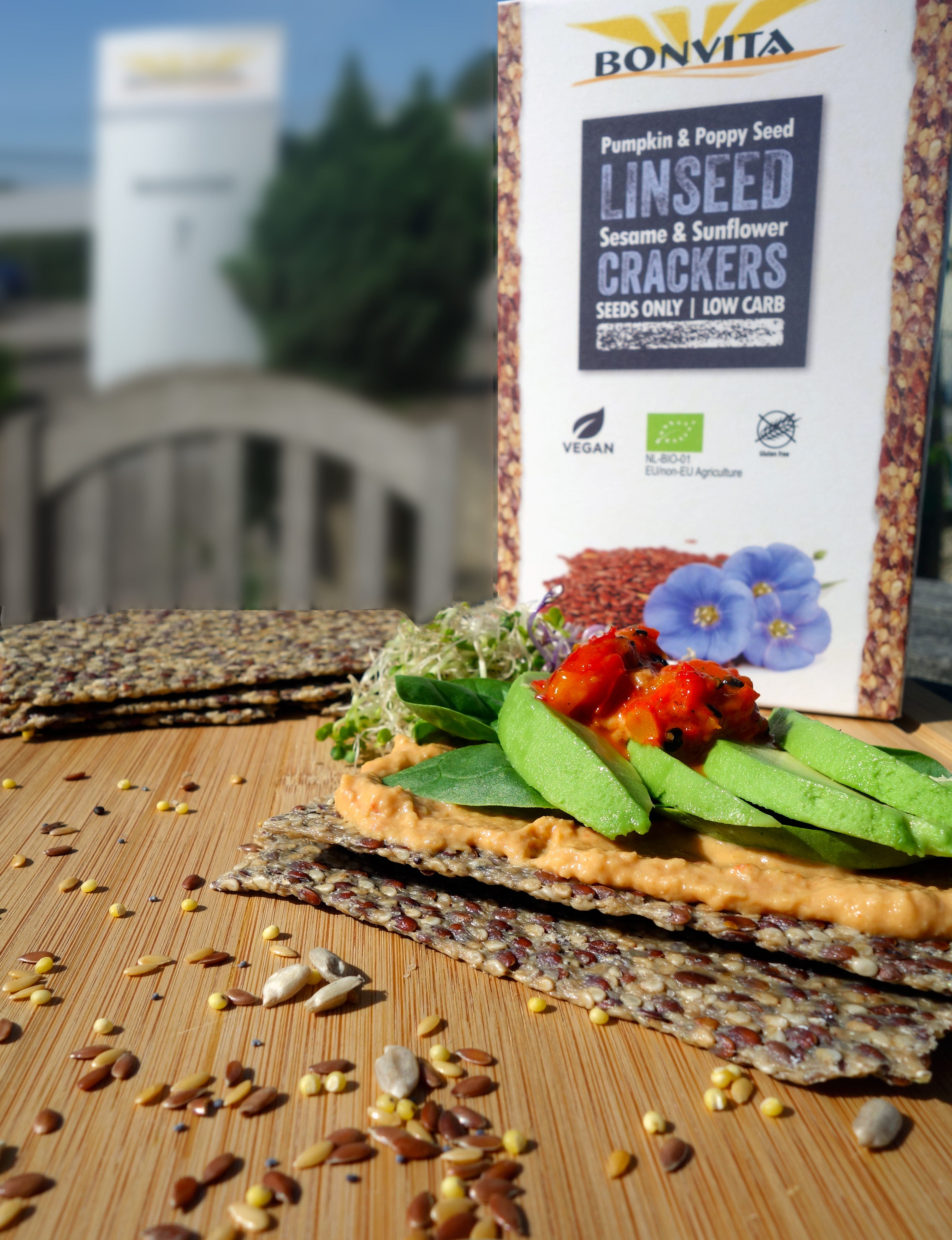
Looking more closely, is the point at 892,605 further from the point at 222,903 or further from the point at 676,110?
the point at 222,903

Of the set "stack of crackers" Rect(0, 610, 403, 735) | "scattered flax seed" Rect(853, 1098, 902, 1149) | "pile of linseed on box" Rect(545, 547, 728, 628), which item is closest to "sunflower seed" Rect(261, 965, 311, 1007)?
"scattered flax seed" Rect(853, 1098, 902, 1149)

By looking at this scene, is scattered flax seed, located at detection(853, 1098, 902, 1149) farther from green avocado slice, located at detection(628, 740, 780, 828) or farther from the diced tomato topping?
the diced tomato topping

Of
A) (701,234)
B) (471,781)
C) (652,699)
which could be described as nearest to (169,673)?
(471,781)

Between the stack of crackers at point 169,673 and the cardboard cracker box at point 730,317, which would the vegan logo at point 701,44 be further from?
the stack of crackers at point 169,673

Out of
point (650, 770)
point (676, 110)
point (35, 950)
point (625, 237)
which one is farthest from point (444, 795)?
point (676, 110)

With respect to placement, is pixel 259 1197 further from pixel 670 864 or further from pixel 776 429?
pixel 776 429

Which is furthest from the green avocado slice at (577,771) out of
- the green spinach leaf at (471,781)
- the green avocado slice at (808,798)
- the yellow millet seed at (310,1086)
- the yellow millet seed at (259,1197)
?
the yellow millet seed at (259,1197)
